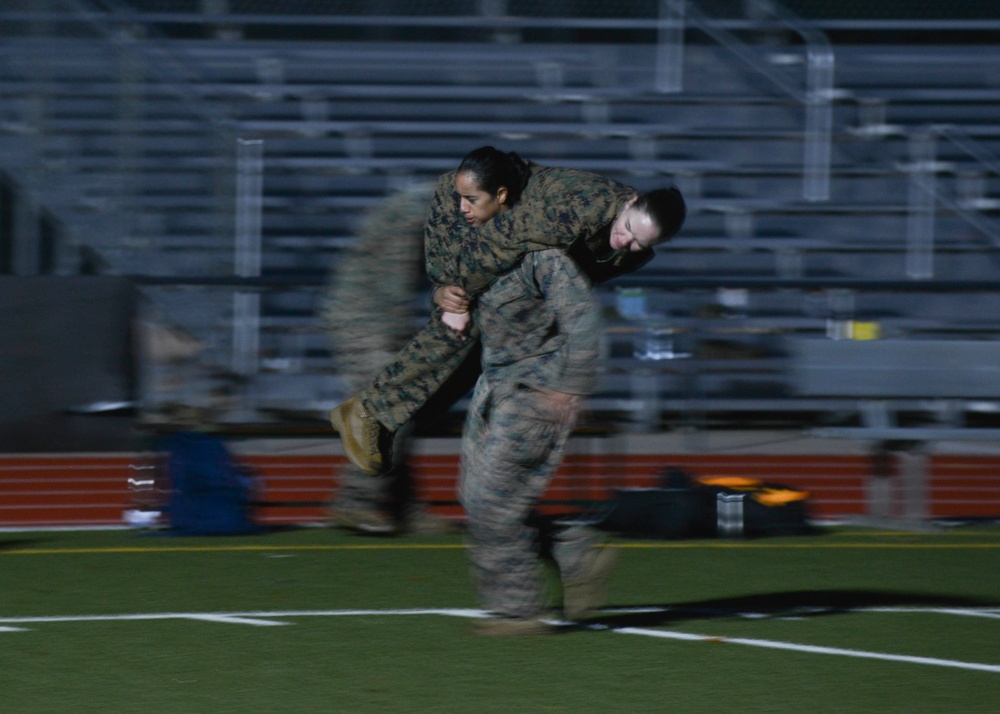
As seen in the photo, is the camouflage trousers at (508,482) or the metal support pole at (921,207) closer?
the camouflage trousers at (508,482)

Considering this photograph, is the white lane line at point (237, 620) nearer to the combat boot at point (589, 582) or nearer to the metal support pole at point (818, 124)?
the combat boot at point (589, 582)

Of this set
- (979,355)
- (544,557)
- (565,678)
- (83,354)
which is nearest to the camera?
(565,678)

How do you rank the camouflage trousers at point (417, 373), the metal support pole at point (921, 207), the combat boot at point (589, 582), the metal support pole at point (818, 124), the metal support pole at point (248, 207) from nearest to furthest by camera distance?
1. the combat boot at point (589, 582)
2. the camouflage trousers at point (417, 373)
3. the metal support pole at point (248, 207)
4. the metal support pole at point (921, 207)
5. the metal support pole at point (818, 124)

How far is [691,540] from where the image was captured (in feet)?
26.8

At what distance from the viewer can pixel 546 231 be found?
5.05m

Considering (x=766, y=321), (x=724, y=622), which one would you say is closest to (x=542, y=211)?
(x=724, y=622)

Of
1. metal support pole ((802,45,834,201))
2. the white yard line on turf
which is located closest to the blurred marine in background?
the white yard line on turf

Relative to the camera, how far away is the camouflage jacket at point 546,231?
5.05 metres

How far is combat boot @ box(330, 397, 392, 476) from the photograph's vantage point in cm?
564

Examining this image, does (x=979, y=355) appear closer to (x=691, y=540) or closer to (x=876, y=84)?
(x=691, y=540)

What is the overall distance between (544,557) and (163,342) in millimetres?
5430

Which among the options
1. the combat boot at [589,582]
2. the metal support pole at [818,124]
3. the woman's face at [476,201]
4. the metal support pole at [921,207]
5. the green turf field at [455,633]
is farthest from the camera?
the metal support pole at [818,124]

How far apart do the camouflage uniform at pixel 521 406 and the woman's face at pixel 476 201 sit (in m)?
0.20

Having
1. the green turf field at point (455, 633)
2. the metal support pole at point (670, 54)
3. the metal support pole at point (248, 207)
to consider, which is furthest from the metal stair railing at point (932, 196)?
the green turf field at point (455, 633)
